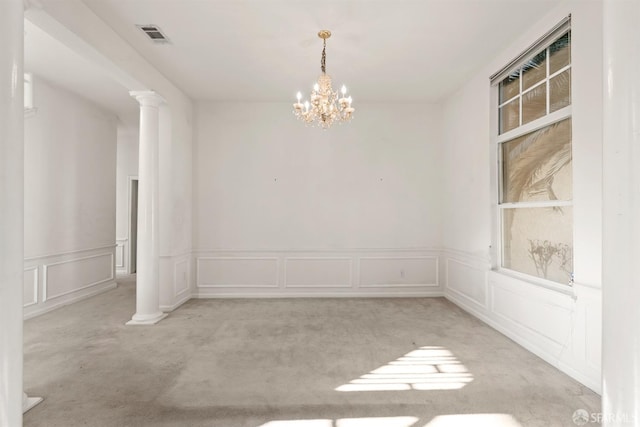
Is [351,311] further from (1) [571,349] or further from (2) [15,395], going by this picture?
(2) [15,395]

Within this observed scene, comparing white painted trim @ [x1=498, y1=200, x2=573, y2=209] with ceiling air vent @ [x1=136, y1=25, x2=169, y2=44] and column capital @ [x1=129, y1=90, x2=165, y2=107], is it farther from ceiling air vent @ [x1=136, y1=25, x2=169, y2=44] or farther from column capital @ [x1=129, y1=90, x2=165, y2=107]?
column capital @ [x1=129, y1=90, x2=165, y2=107]

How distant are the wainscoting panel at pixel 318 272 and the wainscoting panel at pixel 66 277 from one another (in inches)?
130

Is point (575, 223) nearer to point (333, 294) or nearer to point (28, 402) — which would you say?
point (333, 294)

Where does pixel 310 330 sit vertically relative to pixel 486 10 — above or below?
below

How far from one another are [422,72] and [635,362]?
381 cm

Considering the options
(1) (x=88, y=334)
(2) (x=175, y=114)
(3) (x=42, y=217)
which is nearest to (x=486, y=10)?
(2) (x=175, y=114)

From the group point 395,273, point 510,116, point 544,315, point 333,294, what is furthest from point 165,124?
point 544,315

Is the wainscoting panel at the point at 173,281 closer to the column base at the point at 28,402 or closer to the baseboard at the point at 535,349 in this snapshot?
the column base at the point at 28,402

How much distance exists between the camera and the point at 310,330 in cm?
378

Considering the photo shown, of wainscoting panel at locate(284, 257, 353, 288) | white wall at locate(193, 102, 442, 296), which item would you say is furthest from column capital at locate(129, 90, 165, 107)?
wainscoting panel at locate(284, 257, 353, 288)

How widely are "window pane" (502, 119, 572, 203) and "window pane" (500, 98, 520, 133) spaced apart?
0.57ft

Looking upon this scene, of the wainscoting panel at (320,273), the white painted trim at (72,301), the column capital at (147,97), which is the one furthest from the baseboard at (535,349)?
Answer: the white painted trim at (72,301)

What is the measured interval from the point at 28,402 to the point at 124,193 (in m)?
6.08

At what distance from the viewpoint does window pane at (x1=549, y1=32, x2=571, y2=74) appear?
9.41ft
